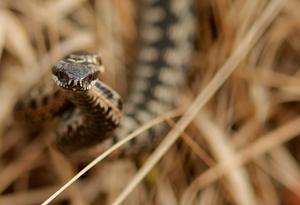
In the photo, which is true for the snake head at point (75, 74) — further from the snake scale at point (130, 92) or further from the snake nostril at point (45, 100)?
the snake nostril at point (45, 100)

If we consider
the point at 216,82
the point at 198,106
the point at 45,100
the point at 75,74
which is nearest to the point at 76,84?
the point at 75,74

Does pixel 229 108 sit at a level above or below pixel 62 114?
below

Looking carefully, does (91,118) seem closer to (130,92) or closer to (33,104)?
(33,104)

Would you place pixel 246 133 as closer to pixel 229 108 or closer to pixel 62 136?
pixel 229 108

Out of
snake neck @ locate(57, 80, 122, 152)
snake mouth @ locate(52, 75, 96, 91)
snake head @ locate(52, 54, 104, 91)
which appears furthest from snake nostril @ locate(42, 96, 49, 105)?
snake mouth @ locate(52, 75, 96, 91)

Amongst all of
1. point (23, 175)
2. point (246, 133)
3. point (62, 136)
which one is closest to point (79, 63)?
point (62, 136)

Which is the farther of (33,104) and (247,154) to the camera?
(247,154)

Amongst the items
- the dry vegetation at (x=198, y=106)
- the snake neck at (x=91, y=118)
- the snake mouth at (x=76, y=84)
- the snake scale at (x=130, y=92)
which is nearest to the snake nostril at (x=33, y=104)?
the snake scale at (x=130, y=92)
